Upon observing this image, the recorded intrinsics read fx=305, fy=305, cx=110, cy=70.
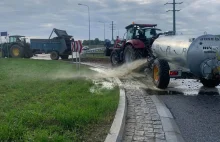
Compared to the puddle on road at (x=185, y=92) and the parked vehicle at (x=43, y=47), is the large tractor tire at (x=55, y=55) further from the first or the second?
the puddle on road at (x=185, y=92)

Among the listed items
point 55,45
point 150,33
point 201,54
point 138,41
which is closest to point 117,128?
point 201,54

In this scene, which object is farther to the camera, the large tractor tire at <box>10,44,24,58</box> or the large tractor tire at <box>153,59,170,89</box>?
the large tractor tire at <box>10,44,24,58</box>

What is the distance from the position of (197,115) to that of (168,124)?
3.69ft

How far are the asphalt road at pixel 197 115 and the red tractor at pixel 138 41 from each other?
5.66 metres

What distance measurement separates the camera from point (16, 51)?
31844mm

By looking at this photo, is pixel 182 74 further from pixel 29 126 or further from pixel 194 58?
pixel 29 126

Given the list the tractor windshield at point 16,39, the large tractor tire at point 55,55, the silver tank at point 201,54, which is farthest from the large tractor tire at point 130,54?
the tractor windshield at point 16,39

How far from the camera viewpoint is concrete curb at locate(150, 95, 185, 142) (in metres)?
5.44

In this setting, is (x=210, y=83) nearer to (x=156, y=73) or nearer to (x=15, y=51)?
(x=156, y=73)

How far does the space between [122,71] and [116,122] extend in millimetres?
10365

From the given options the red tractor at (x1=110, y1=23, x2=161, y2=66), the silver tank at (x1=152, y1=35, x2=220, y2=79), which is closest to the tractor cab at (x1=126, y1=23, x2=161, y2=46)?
the red tractor at (x1=110, y1=23, x2=161, y2=66)

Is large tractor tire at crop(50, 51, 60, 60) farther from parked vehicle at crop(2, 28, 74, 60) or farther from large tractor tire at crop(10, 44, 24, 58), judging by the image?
large tractor tire at crop(10, 44, 24, 58)

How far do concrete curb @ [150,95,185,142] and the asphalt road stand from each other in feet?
0.33

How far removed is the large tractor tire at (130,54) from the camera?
50.1 ft
